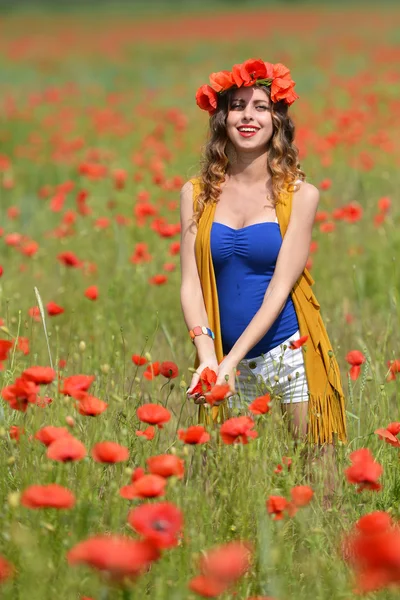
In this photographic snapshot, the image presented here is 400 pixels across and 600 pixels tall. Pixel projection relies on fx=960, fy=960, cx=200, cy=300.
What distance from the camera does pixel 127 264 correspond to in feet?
15.7

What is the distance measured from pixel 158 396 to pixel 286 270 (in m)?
0.92

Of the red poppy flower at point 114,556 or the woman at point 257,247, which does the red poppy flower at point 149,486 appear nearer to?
the red poppy flower at point 114,556

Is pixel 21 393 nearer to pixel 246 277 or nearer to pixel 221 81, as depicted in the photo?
pixel 246 277

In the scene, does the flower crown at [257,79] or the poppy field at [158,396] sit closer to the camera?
the poppy field at [158,396]

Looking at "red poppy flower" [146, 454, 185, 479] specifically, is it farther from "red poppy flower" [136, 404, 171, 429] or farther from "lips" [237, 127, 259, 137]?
"lips" [237, 127, 259, 137]

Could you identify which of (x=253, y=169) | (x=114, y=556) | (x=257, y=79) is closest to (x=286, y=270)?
(x=253, y=169)

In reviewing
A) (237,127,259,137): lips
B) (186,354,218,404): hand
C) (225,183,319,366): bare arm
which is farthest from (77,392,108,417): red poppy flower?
(237,127,259,137): lips

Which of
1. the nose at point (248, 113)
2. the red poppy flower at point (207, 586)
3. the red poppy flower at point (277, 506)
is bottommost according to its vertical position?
the red poppy flower at point (277, 506)

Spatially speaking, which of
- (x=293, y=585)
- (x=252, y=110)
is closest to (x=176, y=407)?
(x=252, y=110)

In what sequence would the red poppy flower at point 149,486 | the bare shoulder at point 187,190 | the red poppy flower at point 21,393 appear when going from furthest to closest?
the bare shoulder at point 187,190
the red poppy flower at point 21,393
the red poppy flower at point 149,486

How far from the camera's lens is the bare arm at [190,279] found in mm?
2699

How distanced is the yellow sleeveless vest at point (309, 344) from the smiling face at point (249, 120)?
175 mm

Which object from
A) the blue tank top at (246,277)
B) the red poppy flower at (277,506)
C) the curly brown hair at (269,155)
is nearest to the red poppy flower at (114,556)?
the red poppy flower at (277,506)

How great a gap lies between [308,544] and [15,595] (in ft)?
2.27
